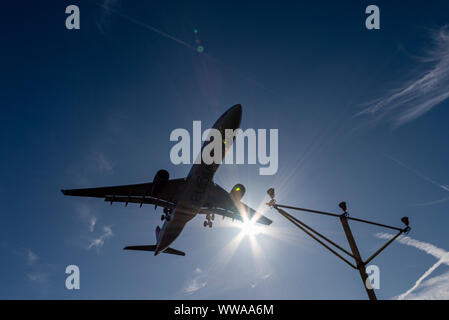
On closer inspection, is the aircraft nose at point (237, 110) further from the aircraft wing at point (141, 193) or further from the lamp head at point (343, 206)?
the lamp head at point (343, 206)

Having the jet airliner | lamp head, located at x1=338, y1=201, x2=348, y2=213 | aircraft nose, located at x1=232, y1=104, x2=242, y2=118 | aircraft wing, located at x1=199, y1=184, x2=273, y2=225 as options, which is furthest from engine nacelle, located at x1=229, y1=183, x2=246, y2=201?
lamp head, located at x1=338, y1=201, x2=348, y2=213

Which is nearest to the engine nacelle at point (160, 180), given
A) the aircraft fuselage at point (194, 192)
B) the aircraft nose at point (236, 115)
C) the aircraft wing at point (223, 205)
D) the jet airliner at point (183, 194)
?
the jet airliner at point (183, 194)

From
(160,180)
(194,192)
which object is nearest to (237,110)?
(194,192)

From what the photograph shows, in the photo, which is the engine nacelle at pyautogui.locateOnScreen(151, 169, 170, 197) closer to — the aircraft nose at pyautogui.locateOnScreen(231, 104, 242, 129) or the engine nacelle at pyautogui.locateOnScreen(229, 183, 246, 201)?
the engine nacelle at pyautogui.locateOnScreen(229, 183, 246, 201)

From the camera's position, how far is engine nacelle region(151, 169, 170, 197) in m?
31.4

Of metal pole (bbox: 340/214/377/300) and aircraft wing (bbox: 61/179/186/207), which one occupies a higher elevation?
aircraft wing (bbox: 61/179/186/207)

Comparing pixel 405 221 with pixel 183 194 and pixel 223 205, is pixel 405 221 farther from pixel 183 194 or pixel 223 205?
pixel 223 205

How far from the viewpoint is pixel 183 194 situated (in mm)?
31453

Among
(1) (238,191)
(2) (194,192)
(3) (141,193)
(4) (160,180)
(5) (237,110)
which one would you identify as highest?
(5) (237,110)

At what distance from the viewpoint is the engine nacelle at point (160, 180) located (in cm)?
3142

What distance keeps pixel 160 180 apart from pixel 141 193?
4837 millimetres
